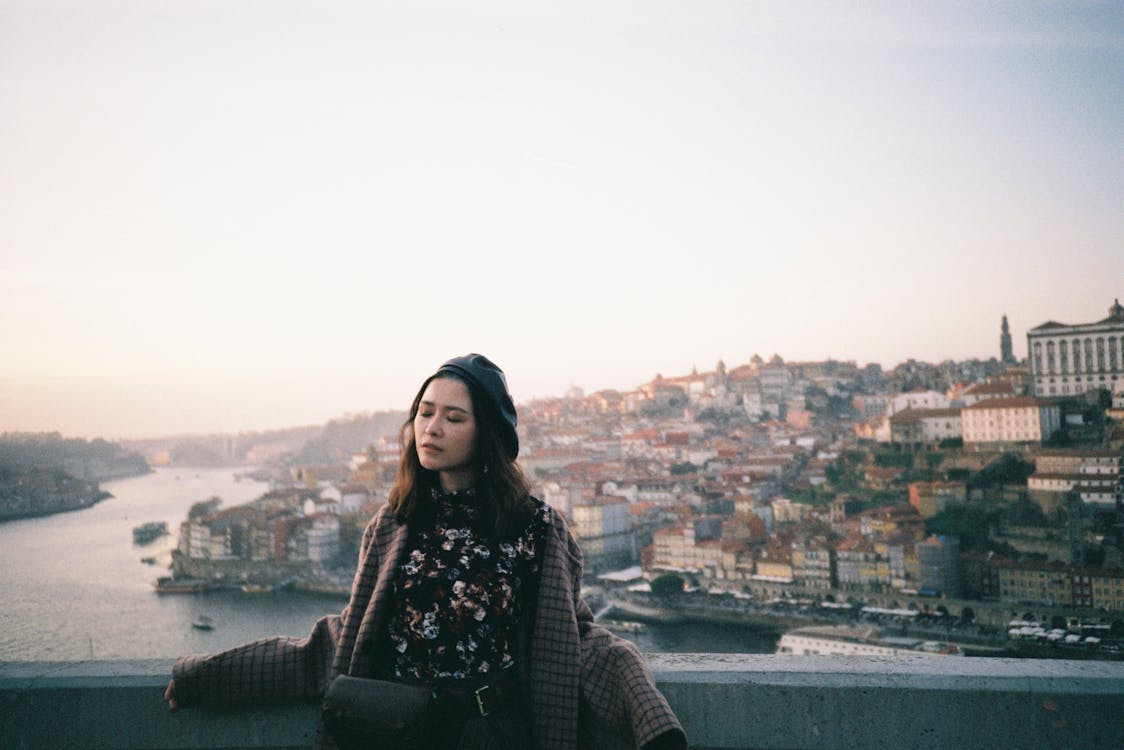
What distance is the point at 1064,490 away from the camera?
15.2 m

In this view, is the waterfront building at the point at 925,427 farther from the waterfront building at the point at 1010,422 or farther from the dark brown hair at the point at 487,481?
the dark brown hair at the point at 487,481

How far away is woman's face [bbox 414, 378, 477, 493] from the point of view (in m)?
0.83

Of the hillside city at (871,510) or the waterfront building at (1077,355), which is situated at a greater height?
the waterfront building at (1077,355)

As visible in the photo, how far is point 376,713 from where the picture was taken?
72 centimetres

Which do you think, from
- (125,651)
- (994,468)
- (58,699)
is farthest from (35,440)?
(994,468)

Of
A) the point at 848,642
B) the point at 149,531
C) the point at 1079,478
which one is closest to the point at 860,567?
the point at 1079,478

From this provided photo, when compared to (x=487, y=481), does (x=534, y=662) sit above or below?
below

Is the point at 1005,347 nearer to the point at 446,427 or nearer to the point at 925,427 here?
the point at 925,427

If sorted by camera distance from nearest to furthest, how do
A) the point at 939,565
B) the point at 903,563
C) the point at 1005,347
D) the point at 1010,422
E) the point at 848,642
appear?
the point at 848,642 → the point at 939,565 → the point at 903,563 → the point at 1010,422 → the point at 1005,347

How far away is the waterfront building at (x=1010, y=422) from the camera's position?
18234mm

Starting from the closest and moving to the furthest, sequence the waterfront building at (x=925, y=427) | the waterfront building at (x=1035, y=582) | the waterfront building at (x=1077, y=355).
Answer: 1. the waterfront building at (x=1035, y=582)
2. the waterfront building at (x=1077, y=355)
3. the waterfront building at (x=925, y=427)

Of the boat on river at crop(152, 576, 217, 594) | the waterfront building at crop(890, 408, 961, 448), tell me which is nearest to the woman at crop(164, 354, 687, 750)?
the boat on river at crop(152, 576, 217, 594)

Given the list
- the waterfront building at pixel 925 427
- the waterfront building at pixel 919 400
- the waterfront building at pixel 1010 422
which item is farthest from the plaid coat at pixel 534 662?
the waterfront building at pixel 919 400

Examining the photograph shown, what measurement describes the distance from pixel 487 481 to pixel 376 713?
0.75ft
